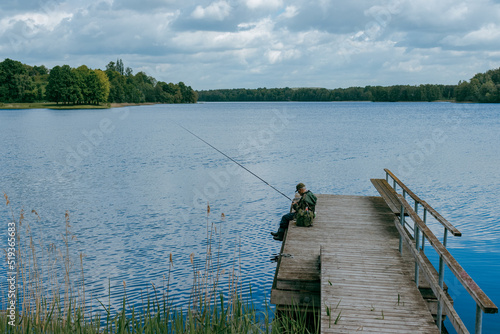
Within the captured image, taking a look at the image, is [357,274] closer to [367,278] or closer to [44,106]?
[367,278]

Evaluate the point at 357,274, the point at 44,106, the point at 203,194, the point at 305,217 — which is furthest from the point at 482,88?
the point at 357,274

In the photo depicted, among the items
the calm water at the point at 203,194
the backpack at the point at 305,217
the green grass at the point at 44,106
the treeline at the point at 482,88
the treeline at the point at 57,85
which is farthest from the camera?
the treeline at the point at 482,88

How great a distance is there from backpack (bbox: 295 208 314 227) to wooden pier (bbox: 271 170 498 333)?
15 cm

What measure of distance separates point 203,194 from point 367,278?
1496cm

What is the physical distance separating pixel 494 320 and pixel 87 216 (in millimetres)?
13819

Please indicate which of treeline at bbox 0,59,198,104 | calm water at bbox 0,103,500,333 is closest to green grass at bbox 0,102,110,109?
treeline at bbox 0,59,198,104

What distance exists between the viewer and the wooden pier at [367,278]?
6031mm

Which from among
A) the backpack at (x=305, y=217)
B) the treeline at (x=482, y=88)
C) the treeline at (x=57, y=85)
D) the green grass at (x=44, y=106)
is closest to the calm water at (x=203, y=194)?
the backpack at (x=305, y=217)

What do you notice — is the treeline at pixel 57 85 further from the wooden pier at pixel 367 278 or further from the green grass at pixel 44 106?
the wooden pier at pixel 367 278

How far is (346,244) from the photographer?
10.0 meters

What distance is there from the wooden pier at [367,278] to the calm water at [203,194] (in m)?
1.77

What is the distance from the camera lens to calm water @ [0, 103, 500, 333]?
478 inches

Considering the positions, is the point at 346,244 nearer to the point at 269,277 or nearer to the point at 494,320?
the point at 269,277

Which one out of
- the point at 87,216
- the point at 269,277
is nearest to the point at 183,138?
the point at 87,216
